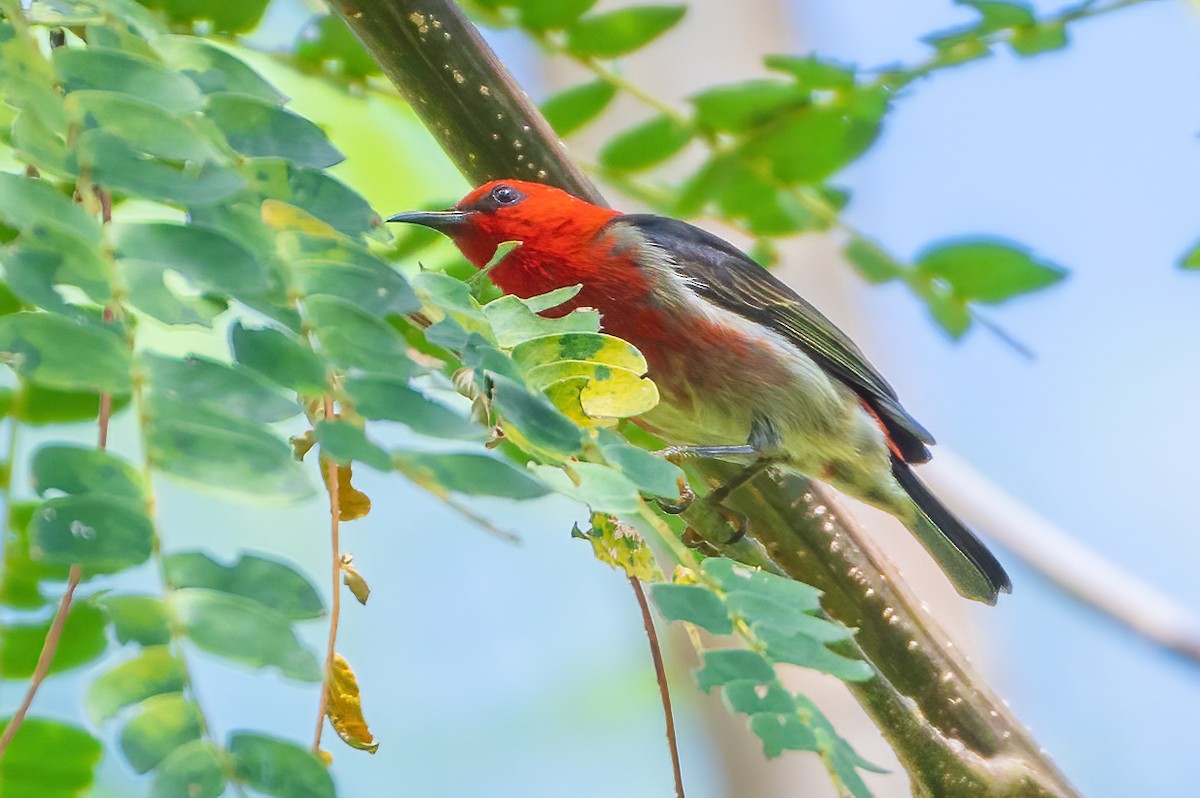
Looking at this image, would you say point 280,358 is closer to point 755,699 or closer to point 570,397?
point 570,397

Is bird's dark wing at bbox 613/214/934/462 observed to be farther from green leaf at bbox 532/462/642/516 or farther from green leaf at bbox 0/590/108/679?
green leaf at bbox 532/462/642/516

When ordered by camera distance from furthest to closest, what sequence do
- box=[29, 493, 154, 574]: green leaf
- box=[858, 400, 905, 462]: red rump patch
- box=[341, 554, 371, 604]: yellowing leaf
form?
box=[858, 400, 905, 462]: red rump patch
box=[341, 554, 371, 604]: yellowing leaf
box=[29, 493, 154, 574]: green leaf

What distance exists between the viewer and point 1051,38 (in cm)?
215

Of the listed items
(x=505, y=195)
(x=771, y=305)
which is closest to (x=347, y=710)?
(x=505, y=195)

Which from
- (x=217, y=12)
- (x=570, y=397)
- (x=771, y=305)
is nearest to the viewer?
(x=570, y=397)

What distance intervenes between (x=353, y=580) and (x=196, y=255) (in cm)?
62

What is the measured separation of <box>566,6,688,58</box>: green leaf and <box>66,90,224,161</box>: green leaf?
4.63ft

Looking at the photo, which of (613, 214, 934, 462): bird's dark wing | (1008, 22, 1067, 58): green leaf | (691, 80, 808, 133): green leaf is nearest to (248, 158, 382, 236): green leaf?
(691, 80, 808, 133): green leaf

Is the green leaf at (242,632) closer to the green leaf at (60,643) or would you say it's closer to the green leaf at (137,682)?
the green leaf at (137,682)

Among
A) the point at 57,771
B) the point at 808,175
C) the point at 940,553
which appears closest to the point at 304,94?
the point at 808,175

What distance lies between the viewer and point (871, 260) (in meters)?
2.44

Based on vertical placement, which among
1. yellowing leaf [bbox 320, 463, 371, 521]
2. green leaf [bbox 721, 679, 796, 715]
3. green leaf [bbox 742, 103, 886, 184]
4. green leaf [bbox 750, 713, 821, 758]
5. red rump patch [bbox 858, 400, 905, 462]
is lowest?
green leaf [bbox 750, 713, 821, 758]

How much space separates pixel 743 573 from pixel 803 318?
73.9 inches

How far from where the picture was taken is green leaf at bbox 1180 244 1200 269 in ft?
5.07
